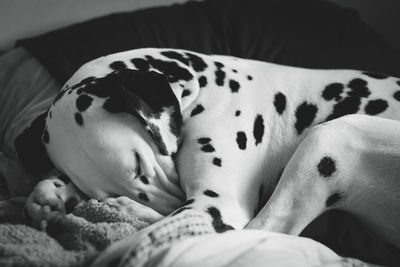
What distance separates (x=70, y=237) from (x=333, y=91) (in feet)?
3.60

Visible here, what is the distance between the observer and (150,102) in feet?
4.69

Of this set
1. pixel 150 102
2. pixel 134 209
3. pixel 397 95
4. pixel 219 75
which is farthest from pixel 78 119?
pixel 397 95

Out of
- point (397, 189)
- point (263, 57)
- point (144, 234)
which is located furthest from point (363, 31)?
point (144, 234)

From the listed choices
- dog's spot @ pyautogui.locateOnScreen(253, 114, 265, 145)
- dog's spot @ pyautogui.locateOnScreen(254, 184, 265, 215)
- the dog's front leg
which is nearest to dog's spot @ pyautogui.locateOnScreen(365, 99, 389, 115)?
dog's spot @ pyautogui.locateOnScreen(253, 114, 265, 145)

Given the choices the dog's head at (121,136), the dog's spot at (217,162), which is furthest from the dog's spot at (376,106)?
the dog's head at (121,136)

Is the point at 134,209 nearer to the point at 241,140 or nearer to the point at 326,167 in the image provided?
the point at 241,140

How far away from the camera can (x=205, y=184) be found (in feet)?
4.64

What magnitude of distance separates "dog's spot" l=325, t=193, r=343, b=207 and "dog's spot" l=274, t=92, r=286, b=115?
0.43m

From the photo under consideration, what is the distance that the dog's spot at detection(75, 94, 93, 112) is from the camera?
4.71 ft

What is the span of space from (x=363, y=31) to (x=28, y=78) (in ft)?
5.73

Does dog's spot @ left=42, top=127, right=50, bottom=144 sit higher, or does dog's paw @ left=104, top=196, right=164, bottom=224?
dog's spot @ left=42, top=127, right=50, bottom=144

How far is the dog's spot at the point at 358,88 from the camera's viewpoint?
1.74 m

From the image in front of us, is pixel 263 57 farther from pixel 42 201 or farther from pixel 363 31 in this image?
pixel 42 201

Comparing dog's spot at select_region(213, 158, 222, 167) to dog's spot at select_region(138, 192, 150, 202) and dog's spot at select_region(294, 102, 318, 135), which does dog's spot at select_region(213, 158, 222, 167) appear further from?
dog's spot at select_region(294, 102, 318, 135)
